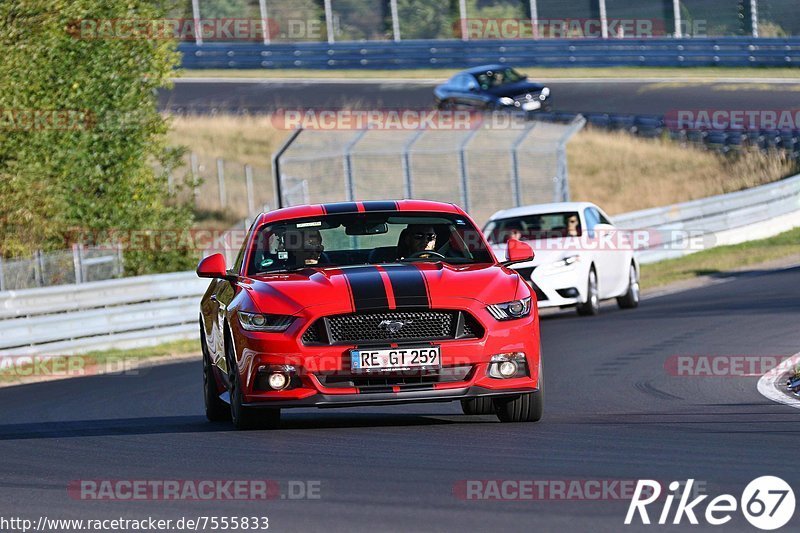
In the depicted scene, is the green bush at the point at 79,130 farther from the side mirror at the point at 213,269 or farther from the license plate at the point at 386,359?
the license plate at the point at 386,359

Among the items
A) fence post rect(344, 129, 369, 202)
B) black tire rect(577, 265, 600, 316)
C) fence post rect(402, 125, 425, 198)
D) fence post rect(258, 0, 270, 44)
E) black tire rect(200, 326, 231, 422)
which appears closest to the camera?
black tire rect(200, 326, 231, 422)

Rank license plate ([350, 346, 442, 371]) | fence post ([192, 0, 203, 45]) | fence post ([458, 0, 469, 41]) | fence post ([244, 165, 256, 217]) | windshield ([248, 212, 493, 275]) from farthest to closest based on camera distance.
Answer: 1. fence post ([192, 0, 203, 45])
2. fence post ([458, 0, 469, 41])
3. fence post ([244, 165, 256, 217])
4. windshield ([248, 212, 493, 275])
5. license plate ([350, 346, 442, 371])

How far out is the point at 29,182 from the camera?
24297 millimetres

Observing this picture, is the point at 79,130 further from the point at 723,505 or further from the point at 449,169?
the point at 723,505

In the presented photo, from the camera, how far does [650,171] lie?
39688 millimetres

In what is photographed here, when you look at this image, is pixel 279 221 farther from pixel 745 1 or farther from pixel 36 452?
pixel 745 1

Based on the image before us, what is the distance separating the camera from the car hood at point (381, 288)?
940 centimetres

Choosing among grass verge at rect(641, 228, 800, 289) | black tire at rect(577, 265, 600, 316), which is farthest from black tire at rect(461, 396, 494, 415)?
grass verge at rect(641, 228, 800, 289)

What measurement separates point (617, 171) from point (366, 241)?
1178 inches

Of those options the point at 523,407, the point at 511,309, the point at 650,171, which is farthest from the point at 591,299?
the point at 650,171

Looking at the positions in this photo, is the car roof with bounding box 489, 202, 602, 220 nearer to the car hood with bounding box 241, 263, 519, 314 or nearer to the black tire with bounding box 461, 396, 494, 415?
the black tire with bounding box 461, 396, 494, 415

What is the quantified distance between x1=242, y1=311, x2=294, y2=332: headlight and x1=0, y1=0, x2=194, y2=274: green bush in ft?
49.3

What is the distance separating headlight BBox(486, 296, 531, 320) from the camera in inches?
377

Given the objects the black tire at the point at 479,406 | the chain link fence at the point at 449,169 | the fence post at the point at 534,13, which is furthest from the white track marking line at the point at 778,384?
the fence post at the point at 534,13
